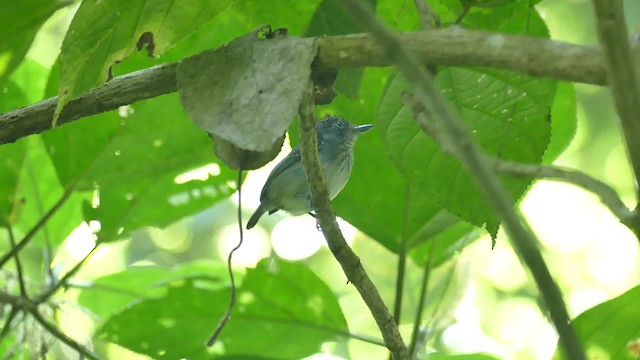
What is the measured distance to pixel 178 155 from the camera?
169cm

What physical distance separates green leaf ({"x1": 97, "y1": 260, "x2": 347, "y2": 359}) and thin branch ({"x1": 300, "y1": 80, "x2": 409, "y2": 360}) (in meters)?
0.33

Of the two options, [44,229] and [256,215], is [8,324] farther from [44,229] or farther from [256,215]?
[256,215]

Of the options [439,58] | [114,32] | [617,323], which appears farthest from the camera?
[617,323]

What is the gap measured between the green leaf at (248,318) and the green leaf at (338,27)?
0.37 metres

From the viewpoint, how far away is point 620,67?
0.61m

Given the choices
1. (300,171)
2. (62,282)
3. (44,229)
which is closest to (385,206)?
(62,282)

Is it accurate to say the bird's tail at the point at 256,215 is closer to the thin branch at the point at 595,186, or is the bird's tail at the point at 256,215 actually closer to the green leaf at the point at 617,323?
the green leaf at the point at 617,323

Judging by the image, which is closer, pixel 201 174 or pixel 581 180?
pixel 581 180

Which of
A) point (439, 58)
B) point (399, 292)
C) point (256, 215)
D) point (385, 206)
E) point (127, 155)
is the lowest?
point (439, 58)

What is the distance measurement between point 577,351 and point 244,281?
104cm

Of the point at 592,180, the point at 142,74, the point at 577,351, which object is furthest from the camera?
the point at 142,74

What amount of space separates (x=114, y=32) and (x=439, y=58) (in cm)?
46

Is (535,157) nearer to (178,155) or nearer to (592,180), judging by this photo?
(592,180)

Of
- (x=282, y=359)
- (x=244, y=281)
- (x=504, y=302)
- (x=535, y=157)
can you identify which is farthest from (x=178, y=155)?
(x=504, y=302)
